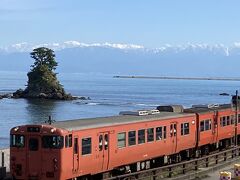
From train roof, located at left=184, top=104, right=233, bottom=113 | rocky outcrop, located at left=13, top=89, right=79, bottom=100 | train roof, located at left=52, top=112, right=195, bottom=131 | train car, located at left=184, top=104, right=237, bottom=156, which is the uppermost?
train roof, located at left=52, top=112, right=195, bottom=131

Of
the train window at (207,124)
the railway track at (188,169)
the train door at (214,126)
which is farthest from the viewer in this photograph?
the train door at (214,126)

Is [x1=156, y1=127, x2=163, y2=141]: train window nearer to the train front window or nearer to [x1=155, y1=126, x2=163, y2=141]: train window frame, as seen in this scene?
[x1=155, y1=126, x2=163, y2=141]: train window frame

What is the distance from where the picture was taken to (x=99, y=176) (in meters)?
→ 22.7

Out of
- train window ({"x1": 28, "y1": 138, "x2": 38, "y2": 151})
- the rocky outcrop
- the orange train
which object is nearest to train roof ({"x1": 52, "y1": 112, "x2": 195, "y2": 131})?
the orange train

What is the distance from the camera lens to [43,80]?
427 feet

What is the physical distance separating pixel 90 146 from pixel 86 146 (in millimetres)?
261

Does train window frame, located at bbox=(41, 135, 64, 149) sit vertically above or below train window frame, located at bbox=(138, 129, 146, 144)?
above

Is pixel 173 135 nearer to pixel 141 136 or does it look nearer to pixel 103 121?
pixel 141 136

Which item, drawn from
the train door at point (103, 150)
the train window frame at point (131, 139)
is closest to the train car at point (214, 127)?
the train window frame at point (131, 139)

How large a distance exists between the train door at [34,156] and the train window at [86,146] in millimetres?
1741

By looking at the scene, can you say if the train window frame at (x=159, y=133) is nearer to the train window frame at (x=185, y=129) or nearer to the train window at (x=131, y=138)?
the train window at (x=131, y=138)

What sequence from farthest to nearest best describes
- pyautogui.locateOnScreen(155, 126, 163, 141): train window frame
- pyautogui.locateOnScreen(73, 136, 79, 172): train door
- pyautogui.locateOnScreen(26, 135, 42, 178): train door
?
pyautogui.locateOnScreen(155, 126, 163, 141): train window frame
pyautogui.locateOnScreen(73, 136, 79, 172): train door
pyautogui.locateOnScreen(26, 135, 42, 178): train door

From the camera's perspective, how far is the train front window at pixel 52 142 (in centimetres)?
1962

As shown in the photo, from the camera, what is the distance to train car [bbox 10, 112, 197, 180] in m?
19.8
